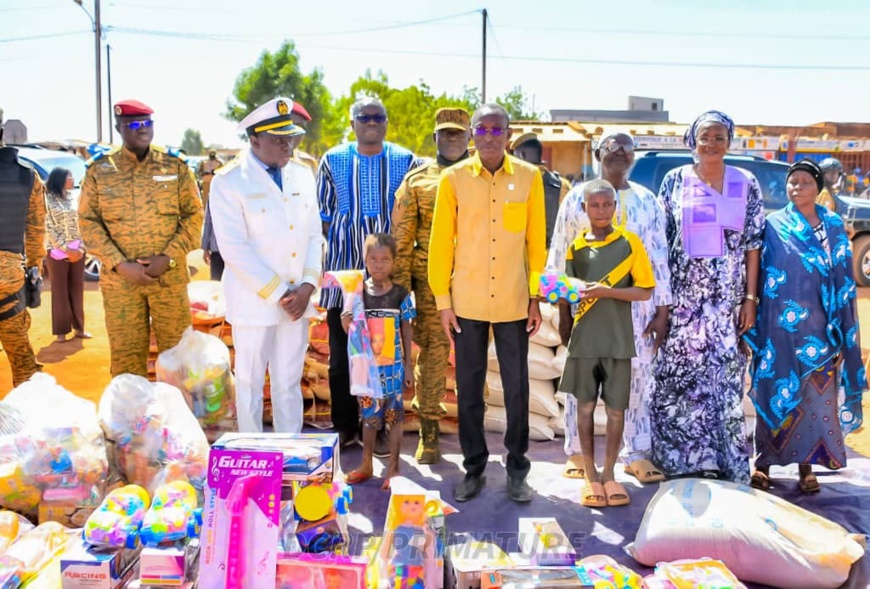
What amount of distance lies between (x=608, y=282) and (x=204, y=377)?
8.41ft

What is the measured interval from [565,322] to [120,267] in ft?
8.51

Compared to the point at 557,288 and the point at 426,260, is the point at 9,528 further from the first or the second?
the point at 557,288

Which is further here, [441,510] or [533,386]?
[533,386]

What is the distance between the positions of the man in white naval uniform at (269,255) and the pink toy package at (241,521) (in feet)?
4.62

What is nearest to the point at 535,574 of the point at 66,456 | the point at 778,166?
the point at 66,456

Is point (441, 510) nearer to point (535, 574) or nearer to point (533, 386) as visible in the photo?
point (535, 574)

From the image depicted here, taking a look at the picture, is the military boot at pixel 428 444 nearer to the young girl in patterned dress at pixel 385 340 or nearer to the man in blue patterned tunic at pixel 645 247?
the young girl in patterned dress at pixel 385 340

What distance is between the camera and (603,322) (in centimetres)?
381

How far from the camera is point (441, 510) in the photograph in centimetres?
304

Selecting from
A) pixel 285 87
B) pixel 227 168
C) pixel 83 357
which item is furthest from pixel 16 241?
pixel 285 87

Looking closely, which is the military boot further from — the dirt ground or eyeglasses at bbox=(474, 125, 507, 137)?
the dirt ground

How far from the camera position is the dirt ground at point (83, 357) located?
20.7 ft

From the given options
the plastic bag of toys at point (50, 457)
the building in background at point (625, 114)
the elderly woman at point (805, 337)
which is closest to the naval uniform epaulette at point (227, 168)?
the plastic bag of toys at point (50, 457)

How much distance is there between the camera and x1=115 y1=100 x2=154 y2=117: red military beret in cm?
423
